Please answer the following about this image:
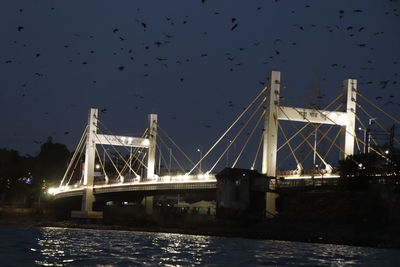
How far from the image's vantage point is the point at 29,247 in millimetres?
48031

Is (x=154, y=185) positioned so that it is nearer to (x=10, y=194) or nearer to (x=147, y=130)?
(x=147, y=130)

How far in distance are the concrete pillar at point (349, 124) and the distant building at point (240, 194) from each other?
7863 millimetres

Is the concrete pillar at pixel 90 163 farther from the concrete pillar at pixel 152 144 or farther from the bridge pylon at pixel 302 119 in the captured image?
the bridge pylon at pixel 302 119

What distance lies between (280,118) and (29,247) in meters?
34.8

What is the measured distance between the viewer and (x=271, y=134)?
7650 cm

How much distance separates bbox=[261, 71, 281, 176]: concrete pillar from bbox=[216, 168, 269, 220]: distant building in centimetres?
117

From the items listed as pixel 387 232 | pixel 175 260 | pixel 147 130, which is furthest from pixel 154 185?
pixel 175 260

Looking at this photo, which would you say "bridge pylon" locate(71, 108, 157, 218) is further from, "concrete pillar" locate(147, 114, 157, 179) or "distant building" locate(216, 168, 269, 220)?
Result: "distant building" locate(216, 168, 269, 220)

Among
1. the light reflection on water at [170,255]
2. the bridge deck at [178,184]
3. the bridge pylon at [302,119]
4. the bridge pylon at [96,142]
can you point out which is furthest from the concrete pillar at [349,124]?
the bridge pylon at [96,142]

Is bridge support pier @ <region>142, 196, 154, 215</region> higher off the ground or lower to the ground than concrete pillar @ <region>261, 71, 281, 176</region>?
lower

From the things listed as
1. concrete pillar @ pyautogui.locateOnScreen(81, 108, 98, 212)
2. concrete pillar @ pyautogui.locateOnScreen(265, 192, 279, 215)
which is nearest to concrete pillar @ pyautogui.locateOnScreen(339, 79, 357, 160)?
concrete pillar @ pyautogui.locateOnScreen(265, 192, 279, 215)

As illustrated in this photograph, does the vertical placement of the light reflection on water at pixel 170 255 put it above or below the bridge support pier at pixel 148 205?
below

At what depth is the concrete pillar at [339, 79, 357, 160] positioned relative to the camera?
76875mm

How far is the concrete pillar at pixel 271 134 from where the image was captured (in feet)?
251
